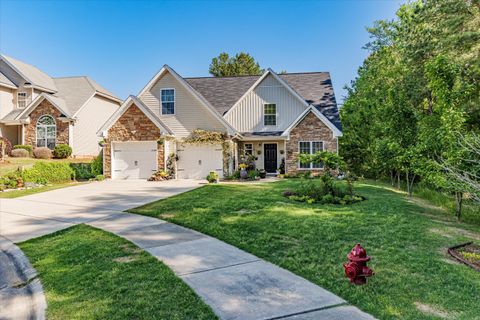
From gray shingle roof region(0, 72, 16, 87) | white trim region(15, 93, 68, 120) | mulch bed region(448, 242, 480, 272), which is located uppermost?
gray shingle roof region(0, 72, 16, 87)

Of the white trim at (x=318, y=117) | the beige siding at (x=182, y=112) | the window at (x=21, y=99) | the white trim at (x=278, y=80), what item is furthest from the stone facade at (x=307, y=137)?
the window at (x=21, y=99)

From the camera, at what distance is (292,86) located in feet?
79.4

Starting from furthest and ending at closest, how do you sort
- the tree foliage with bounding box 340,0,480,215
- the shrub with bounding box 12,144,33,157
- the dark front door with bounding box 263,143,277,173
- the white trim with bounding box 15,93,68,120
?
the white trim with bounding box 15,93,68,120, the shrub with bounding box 12,144,33,157, the dark front door with bounding box 263,143,277,173, the tree foliage with bounding box 340,0,480,215

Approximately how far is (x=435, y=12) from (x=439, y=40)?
1.34 m

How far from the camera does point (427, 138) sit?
8.56 metres

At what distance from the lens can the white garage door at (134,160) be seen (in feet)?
61.4

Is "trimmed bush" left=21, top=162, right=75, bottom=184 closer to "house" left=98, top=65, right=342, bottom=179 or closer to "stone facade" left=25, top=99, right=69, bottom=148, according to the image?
"house" left=98, top=65, right=342, bottom=179

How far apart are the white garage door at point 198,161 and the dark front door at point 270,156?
4.03 meters

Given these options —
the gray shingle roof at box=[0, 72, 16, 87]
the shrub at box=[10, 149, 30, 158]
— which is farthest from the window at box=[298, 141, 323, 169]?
the gray shingle roof at box=[0, 72, 16, 87]

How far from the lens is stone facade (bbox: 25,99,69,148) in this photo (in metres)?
23.5

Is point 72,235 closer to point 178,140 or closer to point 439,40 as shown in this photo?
point 178,140

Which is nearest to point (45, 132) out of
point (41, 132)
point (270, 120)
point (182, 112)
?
point (41, 132)

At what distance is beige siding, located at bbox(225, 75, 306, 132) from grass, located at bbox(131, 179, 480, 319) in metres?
11.9

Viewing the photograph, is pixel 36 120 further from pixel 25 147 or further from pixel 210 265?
pixel 210 265
